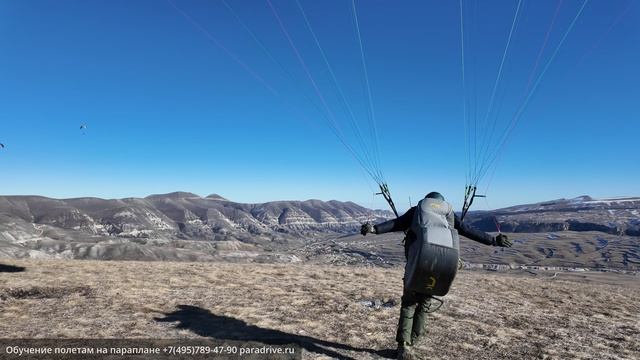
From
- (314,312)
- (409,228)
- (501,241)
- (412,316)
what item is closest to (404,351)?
(412,316)

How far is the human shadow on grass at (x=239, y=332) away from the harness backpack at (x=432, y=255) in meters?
1.86

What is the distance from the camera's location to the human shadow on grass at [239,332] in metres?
8.57

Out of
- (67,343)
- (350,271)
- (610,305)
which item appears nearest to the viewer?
(67,343)

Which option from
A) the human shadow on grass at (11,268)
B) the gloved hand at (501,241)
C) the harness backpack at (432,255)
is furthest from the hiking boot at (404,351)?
the human shadow on grass at (11,268)

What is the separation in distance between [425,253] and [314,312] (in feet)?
16.4

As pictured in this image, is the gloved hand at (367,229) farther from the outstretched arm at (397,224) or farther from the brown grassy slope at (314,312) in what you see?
the brown grassy slope at (314,312)

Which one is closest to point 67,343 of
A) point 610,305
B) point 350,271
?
point 350,271

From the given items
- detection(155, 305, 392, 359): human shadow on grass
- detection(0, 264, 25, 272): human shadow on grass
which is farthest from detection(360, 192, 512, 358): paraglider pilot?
detection(0, 264, 25, 272): human shadow on grass

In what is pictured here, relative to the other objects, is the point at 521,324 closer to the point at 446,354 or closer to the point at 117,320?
the point at 446,354

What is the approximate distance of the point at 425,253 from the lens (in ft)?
24.9

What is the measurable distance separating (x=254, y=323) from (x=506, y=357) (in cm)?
591

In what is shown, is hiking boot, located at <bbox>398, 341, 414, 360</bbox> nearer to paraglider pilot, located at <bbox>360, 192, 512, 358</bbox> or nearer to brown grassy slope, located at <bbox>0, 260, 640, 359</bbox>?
paraglider pilot, located at <bbox>360, 192, 512, 358</bbox>

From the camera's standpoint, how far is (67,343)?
26.9 ft

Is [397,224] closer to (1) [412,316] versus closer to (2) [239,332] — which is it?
(1) [412,316]
